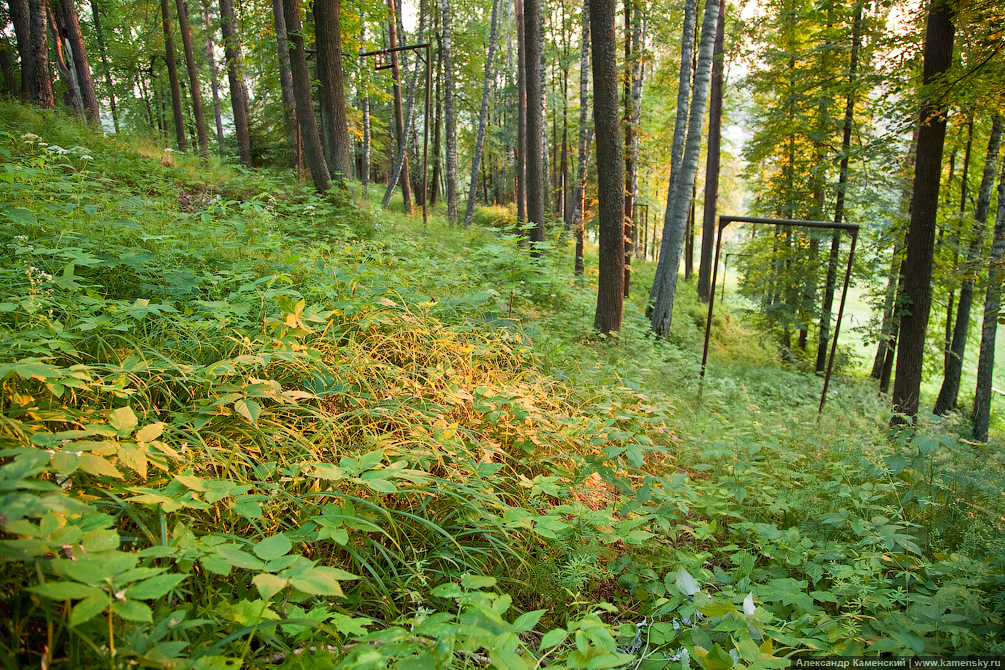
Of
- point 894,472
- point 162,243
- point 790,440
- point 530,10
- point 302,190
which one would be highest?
point 530,10

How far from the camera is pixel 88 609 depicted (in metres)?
1.02

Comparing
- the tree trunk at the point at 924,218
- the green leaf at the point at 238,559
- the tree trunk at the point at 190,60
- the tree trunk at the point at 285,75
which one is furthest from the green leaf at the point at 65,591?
the tree trunk at the point at 190,60

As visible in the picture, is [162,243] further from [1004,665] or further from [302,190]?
[1004,665]

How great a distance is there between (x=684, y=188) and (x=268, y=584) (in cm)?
882

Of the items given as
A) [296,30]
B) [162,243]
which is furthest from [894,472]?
[296,30]

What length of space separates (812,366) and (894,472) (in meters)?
11.5

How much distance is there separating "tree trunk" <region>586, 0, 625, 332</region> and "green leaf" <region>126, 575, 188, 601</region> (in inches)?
227

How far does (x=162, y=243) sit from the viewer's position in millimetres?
3969

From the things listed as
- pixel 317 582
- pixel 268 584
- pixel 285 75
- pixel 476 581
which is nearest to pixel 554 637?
pixel 476 581

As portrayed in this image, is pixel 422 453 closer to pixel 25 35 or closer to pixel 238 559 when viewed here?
pixel 238 559

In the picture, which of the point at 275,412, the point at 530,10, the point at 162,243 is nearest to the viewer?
the point at 275,412

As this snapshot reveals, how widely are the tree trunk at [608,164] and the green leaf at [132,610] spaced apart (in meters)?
5.85

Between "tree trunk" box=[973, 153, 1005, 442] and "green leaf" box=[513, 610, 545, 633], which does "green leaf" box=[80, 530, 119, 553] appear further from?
"tree trunk" box=[973, 153, 1005, 442]

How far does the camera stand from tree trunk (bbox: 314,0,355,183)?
7.95 meters
